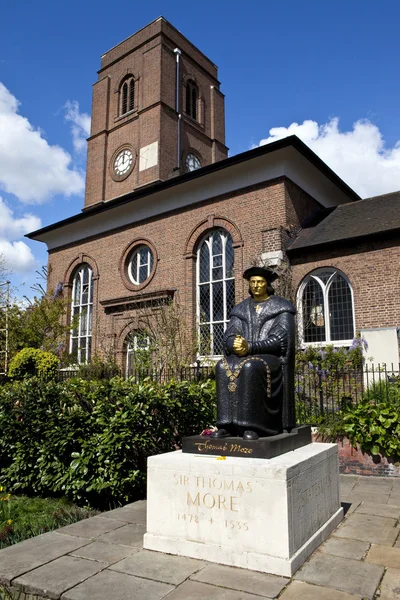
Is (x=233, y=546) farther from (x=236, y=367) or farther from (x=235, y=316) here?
(x=235, y=316)

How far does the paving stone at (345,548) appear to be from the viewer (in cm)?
414

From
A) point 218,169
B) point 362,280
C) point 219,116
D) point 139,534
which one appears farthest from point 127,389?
point 219,116

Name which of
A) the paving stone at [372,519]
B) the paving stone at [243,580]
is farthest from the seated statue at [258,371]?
the paving stone at [372,519]

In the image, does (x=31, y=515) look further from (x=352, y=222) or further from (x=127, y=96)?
(x=127, y=96)

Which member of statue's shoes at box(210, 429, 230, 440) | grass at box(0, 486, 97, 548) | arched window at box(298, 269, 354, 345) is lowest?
grass at box(0, 486, 97, 548)

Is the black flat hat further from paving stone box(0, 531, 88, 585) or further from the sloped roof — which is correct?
the sloped roof

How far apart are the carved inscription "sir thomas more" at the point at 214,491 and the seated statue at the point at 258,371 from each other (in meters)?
0.49

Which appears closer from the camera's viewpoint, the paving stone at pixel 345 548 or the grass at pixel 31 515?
the paving stone at pixel 345 548

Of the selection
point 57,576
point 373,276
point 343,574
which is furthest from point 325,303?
point 57,576

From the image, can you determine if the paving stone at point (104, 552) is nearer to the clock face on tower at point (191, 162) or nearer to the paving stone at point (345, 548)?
the paving stone at point (345, 548)

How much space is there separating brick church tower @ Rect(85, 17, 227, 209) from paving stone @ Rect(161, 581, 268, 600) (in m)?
22.9

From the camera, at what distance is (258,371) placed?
450 centimetres

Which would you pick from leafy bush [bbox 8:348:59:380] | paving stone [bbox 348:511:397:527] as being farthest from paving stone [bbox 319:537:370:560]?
leafy bush [bbox 8:348:59:380]

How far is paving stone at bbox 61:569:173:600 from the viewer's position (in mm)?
3324
